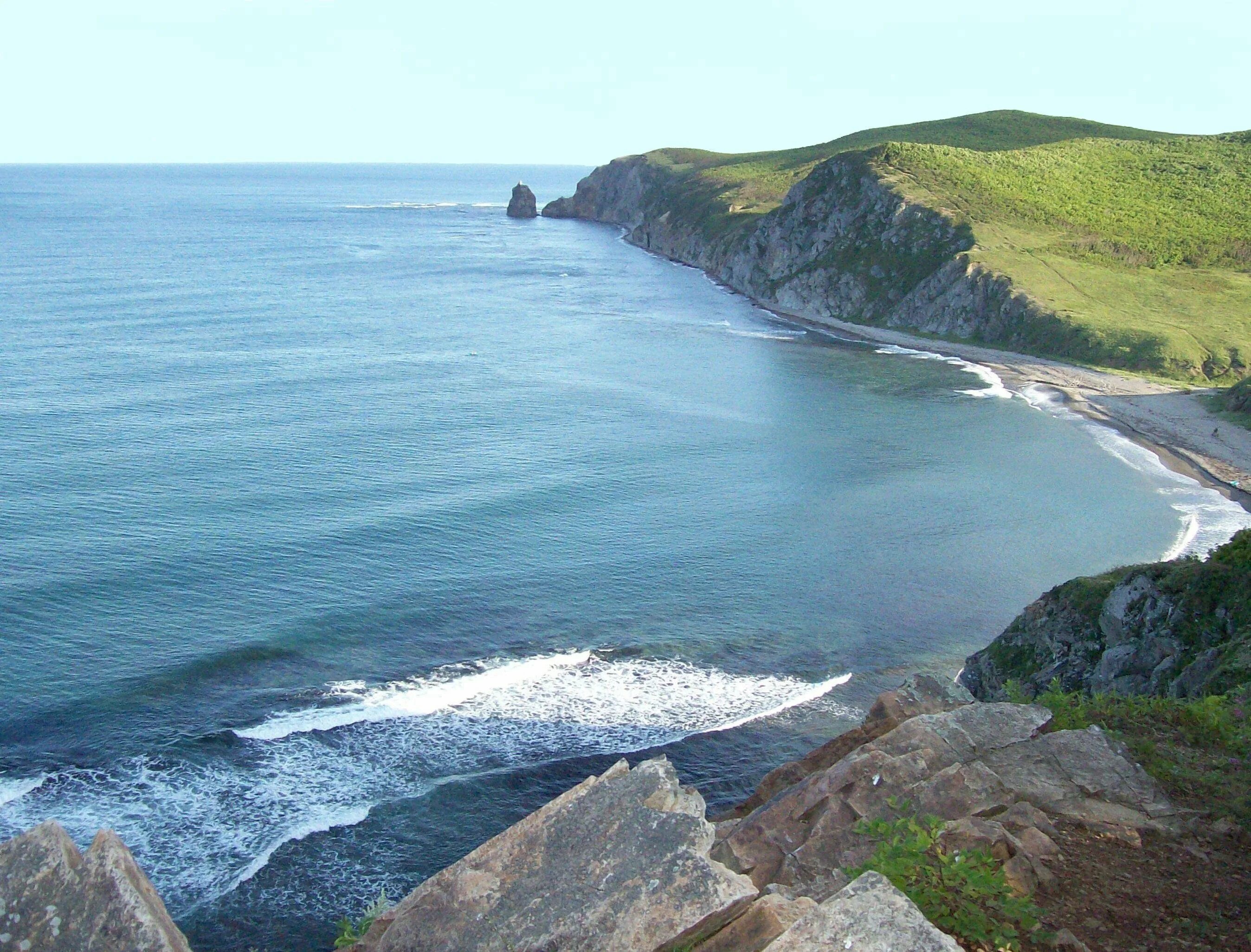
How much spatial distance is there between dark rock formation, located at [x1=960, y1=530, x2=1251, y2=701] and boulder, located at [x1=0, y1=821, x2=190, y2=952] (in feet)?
65.8

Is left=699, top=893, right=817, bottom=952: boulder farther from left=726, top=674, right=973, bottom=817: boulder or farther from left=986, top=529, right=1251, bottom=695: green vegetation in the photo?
left=986, top=529, right=1251, bottom=695: green vegetation

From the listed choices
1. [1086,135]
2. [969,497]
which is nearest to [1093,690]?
[969,497]

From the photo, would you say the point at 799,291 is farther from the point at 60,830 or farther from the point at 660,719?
the point at 60,830

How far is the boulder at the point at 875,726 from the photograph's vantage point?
21109mm

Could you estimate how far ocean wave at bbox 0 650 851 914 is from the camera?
29391 mm

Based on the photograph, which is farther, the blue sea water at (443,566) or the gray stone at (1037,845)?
the blue sea water at (443,566)

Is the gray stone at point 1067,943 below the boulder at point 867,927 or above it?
below

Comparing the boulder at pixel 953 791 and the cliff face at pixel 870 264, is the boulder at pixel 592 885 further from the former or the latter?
the cliff face at pixel 870 264

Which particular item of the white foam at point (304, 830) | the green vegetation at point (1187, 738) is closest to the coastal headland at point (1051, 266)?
the green vegetation at point (1187, 738)

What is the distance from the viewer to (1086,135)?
19050cm

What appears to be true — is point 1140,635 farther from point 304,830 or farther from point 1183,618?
point 304,830

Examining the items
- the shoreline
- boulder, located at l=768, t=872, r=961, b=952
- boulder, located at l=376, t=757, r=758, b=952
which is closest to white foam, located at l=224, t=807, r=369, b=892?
boulder, located at l=376, t=757, r=758, b=952

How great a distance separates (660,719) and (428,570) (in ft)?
51.5

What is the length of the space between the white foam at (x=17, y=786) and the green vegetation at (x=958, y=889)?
27.7 m
